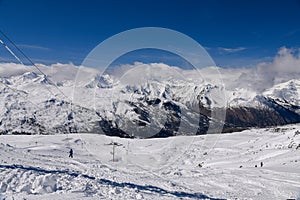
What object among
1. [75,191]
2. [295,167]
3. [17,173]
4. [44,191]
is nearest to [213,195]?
[75,191]

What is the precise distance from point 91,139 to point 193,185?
79.8m

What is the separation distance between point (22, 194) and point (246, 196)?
13122 mm

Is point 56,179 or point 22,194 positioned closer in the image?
point 22,194

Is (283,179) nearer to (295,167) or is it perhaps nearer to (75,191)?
(295,167)

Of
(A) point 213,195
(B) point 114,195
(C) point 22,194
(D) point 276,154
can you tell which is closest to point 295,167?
(D) point 276,154

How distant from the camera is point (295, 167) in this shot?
38844mm

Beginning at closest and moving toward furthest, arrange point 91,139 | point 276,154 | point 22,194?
point 22,194 < point 276,154 < point 91,139

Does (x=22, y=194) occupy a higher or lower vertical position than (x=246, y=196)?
higher

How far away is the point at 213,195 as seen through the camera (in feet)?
67.3

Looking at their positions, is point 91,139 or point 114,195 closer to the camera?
point 114,195

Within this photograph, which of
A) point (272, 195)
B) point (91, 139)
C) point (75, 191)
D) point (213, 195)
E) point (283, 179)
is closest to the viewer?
point (75, 191)

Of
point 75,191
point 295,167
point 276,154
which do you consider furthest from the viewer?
point 276,154

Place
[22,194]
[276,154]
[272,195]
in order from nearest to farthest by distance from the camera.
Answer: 1. [22,194]
2. [272,195]
3. [276,154]

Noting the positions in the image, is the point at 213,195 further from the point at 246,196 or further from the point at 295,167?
the point at 295,167
